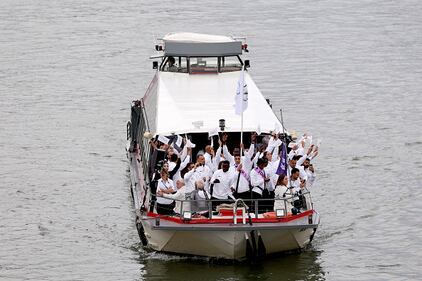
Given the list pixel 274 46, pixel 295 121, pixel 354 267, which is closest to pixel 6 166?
pixel 295 121

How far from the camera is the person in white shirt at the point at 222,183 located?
28.8 m

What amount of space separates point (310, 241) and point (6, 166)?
12672 millimetres

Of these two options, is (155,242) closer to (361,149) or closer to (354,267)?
(354,267)

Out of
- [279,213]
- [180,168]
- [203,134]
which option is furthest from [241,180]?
[203,134]

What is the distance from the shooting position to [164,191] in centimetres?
2872

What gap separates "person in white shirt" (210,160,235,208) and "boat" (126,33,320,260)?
63 cm

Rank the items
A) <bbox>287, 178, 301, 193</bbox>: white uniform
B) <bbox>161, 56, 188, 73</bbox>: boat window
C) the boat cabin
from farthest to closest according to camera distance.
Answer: <bbox>161, 56, 188, 73</bbox>: boat window
the boat cabin
<bbox>287, 178, 301, 193</bbox>: white uniform

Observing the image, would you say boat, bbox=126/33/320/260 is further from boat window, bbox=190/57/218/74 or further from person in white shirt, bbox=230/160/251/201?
person in white shirt, bbox=230/160/251/201

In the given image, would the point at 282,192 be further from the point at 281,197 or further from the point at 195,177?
the point at 195,177

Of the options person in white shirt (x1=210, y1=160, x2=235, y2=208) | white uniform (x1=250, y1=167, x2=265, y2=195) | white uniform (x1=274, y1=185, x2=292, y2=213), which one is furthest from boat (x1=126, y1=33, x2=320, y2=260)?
person in white shirt (x1=210, y1=160, x2=235, y2=208)

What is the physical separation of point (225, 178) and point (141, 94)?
20491 millimetres

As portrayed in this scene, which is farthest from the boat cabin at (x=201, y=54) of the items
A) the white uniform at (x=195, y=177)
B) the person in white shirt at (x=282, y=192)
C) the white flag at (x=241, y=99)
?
the person in white shirt at (x=282, y=192)

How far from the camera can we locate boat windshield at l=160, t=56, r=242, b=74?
34.7 m

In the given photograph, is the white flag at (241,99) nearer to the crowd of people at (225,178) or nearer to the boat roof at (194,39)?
the crowd of people at (225,178)
